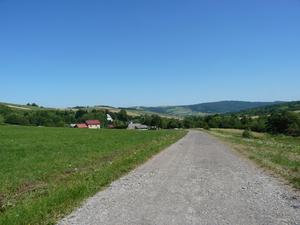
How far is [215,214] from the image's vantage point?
9.41 m

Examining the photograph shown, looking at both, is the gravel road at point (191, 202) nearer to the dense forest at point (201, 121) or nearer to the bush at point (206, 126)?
the dense forest at point (201, 121)

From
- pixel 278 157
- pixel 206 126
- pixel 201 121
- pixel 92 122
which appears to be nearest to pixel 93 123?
pixel 92 122

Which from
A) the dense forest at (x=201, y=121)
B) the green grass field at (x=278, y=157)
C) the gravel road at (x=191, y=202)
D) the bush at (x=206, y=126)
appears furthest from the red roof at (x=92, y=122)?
the gravel road at (x=191, y=202)

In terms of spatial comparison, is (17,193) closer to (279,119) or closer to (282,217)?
(282,217)

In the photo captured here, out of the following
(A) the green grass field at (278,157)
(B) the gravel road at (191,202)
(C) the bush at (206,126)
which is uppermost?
(B) the gravel road at (191,202)

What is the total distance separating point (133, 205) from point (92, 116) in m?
190

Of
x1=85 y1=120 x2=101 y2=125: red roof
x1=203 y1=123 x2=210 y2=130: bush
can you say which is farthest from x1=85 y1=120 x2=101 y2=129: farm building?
x1=203 y1=123 x2=210 y2=130: bush

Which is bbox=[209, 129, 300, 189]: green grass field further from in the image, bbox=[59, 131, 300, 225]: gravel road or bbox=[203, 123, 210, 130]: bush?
bbox=[203, 123, 210, 130]: bush

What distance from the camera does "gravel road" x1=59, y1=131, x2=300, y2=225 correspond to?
29.2 feet

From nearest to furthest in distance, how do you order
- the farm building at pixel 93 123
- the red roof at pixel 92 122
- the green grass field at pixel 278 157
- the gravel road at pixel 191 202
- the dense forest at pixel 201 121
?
the gravel road at pixel 191 202
the green grass field at pixel 278 157
the dense forest at pixel 201 121
the farm building at pixel 93 123
the red roof at pixel 92 122

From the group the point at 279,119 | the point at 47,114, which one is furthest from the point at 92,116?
the point at 279,119

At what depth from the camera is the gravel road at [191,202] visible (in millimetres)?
8906

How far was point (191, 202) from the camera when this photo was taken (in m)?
10.9

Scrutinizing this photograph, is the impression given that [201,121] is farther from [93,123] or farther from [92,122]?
[92,122]
